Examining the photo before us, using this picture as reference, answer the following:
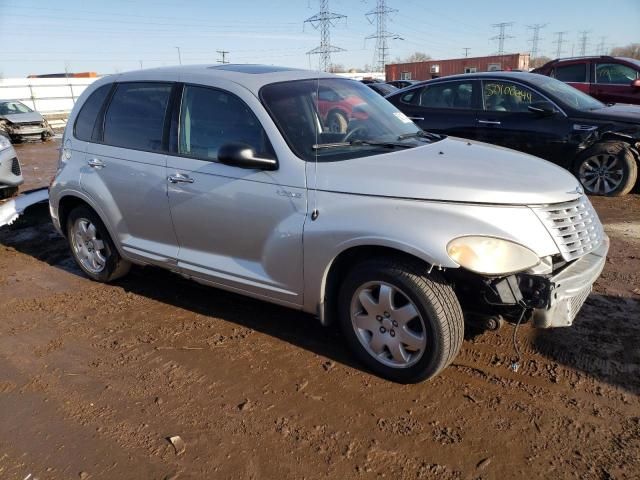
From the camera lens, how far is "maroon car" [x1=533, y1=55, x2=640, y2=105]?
10555 millimetres

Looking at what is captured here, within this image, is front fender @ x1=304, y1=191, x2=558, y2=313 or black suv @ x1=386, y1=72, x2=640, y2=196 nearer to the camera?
front fender @ x1=304, y1=191, x2=558, y2=313

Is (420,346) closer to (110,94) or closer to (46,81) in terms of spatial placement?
(110,94)

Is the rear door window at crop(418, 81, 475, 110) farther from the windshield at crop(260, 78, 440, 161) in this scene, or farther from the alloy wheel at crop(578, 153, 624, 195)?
the windshield at crop(260, 78, 440, 161)

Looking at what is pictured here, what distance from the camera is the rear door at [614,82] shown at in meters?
10.5

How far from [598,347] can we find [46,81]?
32.9 meters

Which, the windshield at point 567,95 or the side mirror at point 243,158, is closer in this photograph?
the side mirror at point 243,158

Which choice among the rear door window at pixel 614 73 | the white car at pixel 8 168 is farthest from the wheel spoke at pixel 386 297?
the rear door window at pixel 614 73

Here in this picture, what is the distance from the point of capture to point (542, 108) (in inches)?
279

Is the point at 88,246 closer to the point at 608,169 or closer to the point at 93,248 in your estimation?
the point at 93,248

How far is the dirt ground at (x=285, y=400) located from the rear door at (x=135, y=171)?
2.02 feet

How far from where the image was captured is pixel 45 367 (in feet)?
11.7

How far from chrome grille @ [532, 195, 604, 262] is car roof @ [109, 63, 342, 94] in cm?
204

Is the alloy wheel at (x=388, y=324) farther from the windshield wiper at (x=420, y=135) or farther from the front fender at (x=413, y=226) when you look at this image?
the windshield wiper at (x=420, y=135)

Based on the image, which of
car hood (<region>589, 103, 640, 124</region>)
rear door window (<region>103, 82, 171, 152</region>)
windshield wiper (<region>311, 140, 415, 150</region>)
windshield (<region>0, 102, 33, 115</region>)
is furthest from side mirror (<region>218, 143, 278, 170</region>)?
windshield (<region>0, 102, 33, 115</region>)
